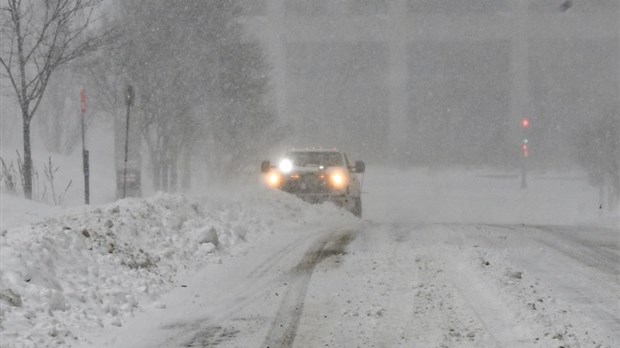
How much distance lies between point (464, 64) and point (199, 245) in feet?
125

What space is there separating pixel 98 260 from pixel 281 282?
6.46ft

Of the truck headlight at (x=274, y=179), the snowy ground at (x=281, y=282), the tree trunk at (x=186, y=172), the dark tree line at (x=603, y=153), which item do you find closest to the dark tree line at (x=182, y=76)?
the tree trunk at (x=186, y=172)

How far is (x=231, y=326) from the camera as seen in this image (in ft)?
22.9

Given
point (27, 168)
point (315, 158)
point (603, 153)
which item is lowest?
point (27, 168)

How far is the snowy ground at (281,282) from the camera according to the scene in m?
6.55

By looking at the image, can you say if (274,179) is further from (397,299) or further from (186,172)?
(397,299)

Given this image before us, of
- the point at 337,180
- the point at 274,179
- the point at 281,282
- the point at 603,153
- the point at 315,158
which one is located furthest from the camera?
the point at 603,153

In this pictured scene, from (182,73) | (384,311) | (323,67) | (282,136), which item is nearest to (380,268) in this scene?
(384,311)

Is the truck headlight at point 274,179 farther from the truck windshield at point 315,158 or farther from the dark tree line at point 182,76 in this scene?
the dark tree line at point 182,76

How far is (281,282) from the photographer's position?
905 centimetres

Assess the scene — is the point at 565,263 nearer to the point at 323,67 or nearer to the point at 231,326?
the point at 231,326

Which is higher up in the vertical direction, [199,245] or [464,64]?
[464,64]

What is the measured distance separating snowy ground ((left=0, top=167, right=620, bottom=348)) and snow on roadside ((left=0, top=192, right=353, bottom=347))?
19 mm

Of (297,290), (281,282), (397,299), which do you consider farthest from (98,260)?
(397,299)
